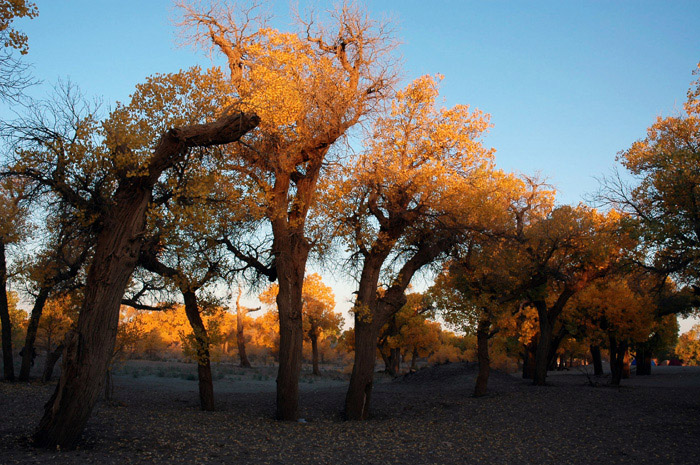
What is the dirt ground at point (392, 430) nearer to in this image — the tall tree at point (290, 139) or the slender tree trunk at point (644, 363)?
the tall tree at point (290, 139)

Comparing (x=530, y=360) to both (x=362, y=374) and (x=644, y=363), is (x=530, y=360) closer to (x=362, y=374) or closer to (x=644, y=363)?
(x=644, y=363)

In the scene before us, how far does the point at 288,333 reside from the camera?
36.6 feet

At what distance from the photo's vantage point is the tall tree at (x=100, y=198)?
6242 mm

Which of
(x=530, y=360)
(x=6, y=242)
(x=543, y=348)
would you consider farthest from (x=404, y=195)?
(x=530, y=360)

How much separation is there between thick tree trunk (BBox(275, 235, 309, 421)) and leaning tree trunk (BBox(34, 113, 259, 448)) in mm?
4602

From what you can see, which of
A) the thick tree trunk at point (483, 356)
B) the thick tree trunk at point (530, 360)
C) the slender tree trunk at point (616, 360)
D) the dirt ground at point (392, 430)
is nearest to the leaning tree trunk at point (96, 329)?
the dirt ground at point (392, 430)

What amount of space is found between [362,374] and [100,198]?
773 cm

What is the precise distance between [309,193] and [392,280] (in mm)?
3372

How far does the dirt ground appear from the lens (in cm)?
678

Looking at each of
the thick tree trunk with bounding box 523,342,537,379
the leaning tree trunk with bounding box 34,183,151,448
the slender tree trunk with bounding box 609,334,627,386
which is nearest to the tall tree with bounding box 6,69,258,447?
the leaning tree trunk with bounding box 34,183,151,448

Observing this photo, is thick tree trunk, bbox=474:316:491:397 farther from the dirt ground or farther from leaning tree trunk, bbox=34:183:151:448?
leaning tree trunk, bbox=34:183:151:448

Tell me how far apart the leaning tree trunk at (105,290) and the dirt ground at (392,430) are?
17.7 inches

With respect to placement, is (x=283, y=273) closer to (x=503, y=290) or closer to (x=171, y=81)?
(x=171, y=81)

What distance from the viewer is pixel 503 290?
51.5 feet
